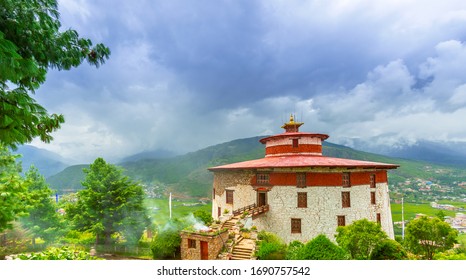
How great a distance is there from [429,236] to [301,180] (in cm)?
731

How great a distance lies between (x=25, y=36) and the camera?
182 inches

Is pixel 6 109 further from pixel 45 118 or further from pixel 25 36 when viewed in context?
pixel 25 36

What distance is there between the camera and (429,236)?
1361 centimetres

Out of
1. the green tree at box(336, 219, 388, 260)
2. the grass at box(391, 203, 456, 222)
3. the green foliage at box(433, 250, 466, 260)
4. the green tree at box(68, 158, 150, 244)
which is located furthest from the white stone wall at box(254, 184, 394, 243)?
the green foliage at box(433, 250, 466, 260)

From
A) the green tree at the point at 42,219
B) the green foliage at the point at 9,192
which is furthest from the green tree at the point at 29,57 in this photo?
the green tree at the point at 42,219

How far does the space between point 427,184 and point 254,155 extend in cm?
3313

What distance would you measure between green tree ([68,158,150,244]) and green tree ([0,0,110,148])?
13582mm

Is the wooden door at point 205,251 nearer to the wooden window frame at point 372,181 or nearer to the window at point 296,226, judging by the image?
the window at point 296,226

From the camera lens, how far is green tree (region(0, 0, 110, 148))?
13.2 feet

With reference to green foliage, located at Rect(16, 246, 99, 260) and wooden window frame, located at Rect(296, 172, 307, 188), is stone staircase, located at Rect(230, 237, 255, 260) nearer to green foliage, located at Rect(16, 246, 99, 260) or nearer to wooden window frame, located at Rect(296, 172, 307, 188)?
wooden window frame, located at Rect(296, 172, 307, 188)

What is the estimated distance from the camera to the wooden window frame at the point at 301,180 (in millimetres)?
16703

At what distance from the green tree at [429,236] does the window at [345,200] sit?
357cm
